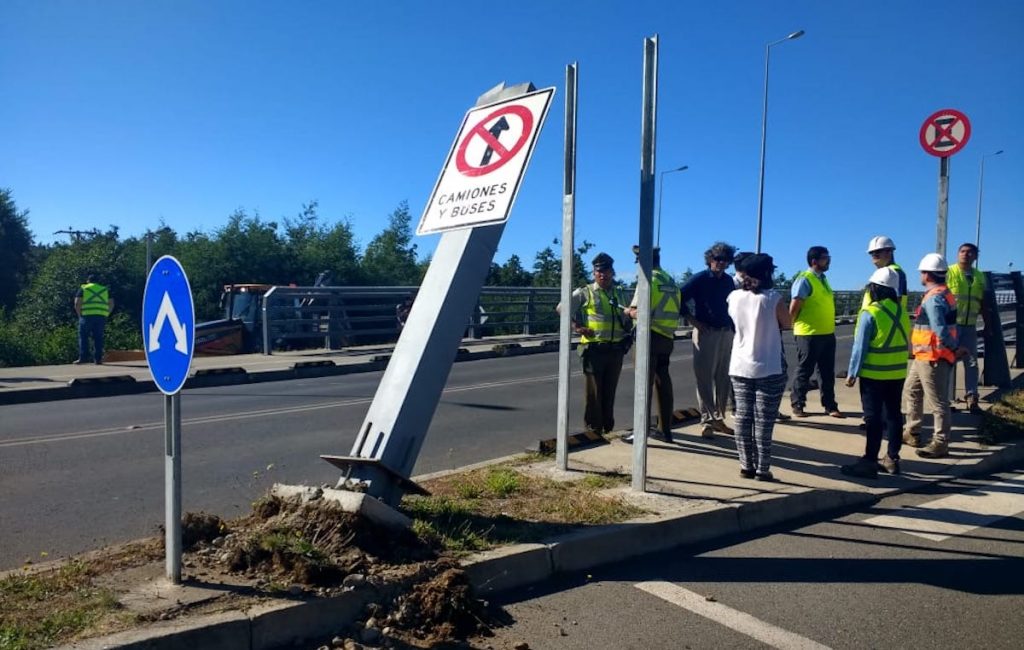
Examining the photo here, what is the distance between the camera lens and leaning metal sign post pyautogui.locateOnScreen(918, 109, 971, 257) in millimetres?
9102

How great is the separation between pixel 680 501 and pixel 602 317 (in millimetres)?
2413

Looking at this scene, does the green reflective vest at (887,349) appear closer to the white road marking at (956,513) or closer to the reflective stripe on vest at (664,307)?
the white road marking at (956,513)

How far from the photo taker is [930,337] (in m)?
7.69

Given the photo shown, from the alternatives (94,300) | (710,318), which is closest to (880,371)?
(710,318)

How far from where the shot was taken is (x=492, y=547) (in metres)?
4.50

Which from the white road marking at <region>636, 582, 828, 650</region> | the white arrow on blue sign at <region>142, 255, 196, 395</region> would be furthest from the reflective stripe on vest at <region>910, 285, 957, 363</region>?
the white arrow on blue sign at <region>142, 255, 196, 395</region>

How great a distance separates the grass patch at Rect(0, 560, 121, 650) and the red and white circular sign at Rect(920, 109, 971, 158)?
9.37 metres

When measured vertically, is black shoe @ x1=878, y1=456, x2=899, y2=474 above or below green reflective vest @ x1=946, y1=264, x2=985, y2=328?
below

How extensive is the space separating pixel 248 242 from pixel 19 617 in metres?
33.0

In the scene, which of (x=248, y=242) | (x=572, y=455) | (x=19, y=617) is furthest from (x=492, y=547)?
(x=248, y=242)

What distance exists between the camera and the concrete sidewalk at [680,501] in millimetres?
3498

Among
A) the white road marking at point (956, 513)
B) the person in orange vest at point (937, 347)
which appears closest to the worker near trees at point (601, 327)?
the white road marking at point (956, 513)

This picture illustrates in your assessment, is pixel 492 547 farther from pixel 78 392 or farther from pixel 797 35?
pixel 797 35

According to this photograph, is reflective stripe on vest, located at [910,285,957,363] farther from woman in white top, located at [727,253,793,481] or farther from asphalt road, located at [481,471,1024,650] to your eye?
asphalt road, located at [481,471,1024,650]
